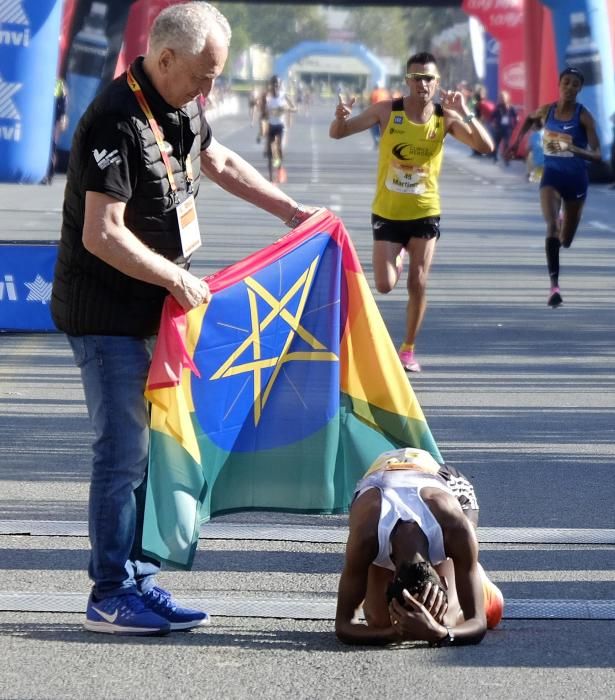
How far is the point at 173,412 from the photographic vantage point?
493 centimetres

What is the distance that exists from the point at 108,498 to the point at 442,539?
1023 mm

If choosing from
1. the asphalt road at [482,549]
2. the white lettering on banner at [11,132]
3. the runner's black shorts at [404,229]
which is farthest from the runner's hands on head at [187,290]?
the white lettering on banner at [11,132]

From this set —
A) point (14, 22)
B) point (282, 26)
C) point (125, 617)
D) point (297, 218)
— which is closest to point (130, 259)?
point (297, 218)

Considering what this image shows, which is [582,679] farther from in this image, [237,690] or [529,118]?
[529,118]

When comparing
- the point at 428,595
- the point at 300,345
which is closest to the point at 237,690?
the point at 428,595

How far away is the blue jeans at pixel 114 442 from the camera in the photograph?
15.7 ft

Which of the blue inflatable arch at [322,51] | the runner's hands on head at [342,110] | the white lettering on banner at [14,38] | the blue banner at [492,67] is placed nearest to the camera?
the runner's hands on head at [342,110]

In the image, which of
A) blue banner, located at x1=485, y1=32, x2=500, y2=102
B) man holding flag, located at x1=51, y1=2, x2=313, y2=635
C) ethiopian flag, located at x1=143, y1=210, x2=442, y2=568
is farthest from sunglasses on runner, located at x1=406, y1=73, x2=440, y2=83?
blue banner, located at x1=485, y1=32, x2=500, y2=102

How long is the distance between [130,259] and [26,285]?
275 inches

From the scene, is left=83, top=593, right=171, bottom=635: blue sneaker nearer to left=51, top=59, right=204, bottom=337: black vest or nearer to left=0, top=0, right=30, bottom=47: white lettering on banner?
left=51, top=59, right=204, bottom=337: black vest

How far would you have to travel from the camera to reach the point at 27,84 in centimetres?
1466

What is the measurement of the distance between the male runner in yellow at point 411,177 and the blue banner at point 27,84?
4.49 m

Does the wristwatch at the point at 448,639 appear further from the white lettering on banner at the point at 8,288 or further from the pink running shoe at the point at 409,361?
the white lettering on banner at the point at 8,288

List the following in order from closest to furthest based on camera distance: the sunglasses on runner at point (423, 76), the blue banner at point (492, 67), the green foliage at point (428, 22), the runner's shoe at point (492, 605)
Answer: the runner's shoe at point (492, 605) < the sunglasses on runner at point (423, 76) < the blue banner at point (492, 67) < the green foliage at point (428, 22)
